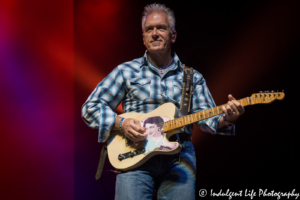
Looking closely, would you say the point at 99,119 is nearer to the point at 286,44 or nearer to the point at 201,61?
the point at 201,61

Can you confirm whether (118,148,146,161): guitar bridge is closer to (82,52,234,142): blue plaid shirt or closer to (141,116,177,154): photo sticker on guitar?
(141,116,177,154): photo sticker on guitar

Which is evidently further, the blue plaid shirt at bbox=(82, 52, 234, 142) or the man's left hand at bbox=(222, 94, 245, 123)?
the blue plaid shirt at bbox=(82, 52, 234, 142)

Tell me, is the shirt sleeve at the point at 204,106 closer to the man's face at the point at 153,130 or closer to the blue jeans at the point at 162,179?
the blue jeans at the point at 162,179

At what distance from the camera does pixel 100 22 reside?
139 inches

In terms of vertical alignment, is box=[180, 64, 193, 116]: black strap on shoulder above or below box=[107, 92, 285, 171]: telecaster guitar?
above

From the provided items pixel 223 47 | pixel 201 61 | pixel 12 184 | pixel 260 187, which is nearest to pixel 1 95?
pixel 12 184

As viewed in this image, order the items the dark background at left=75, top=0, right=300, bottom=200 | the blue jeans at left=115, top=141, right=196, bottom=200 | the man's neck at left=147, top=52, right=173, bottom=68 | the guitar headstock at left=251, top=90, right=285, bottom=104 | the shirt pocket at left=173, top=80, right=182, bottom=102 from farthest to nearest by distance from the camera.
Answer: the dark background at left=75, top=0, right=300, bottom=200 < the man's neck at left=147, top=52, right=173, bottom=68 < the shirt pocket at left=173, top=80, right=182, bottom=102 < the blue jeans at left=115, top=141, right=196, bottom=200 < the guitar headstock at left=251, top=90, right=285, bottom=104

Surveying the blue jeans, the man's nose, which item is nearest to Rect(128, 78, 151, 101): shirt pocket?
the man's nose

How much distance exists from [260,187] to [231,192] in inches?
12.0

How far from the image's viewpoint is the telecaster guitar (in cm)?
189

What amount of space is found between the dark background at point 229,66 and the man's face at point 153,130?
54.1 inches

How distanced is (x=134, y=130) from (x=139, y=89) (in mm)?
377

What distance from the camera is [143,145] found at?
6.44 ft

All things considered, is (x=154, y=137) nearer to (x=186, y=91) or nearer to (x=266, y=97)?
(x=186, y=91)
